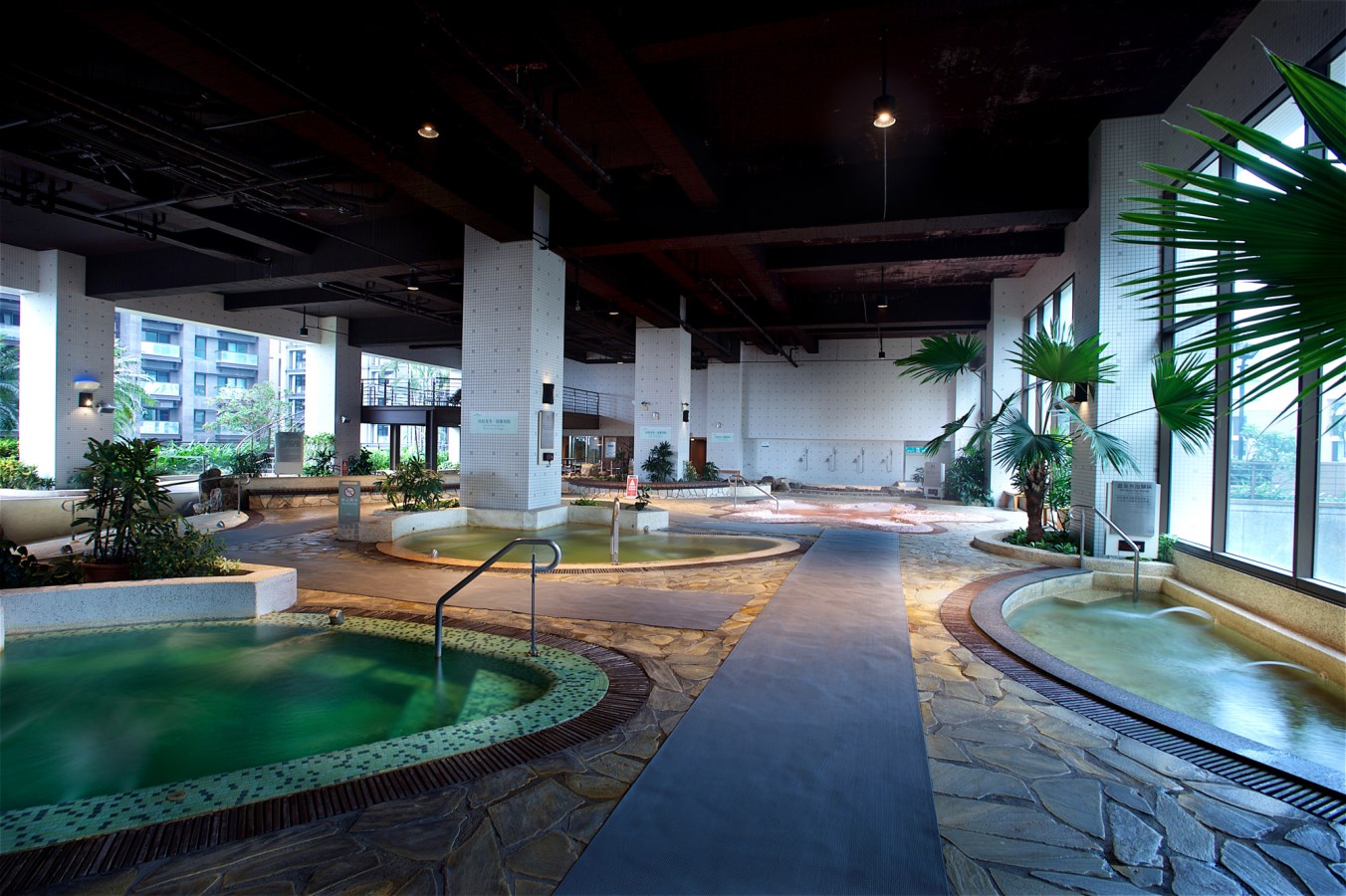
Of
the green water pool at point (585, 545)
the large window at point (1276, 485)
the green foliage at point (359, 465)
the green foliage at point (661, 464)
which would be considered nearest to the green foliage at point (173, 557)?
the green water pool at point (585, 545)

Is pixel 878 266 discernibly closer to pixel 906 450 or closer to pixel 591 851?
pixel 906 450

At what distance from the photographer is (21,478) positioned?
1217 centimetres

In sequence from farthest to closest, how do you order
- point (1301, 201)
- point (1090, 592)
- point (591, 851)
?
point (1090, 592)
point (591, 851)
point (1301, 201)

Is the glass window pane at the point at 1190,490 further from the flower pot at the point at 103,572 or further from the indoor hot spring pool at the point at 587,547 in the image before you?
the flower pot at the point at 103,572

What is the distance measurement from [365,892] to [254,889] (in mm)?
326

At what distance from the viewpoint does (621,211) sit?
925 cm

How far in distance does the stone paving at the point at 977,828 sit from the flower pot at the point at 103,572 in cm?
402

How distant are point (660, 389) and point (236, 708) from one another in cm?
1392

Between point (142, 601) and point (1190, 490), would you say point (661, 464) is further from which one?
point (142, 601)

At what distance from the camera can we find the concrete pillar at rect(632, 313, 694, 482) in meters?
16.7

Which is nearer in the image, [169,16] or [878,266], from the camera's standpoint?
[169,16]

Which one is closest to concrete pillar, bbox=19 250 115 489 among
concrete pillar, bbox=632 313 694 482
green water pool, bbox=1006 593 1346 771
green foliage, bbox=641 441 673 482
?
concrete pillar, bbox=632 313 694 482

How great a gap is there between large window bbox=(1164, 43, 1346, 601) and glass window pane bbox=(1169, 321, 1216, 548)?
11 millimetres

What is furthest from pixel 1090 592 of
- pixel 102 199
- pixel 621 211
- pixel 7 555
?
pixel 102 199
